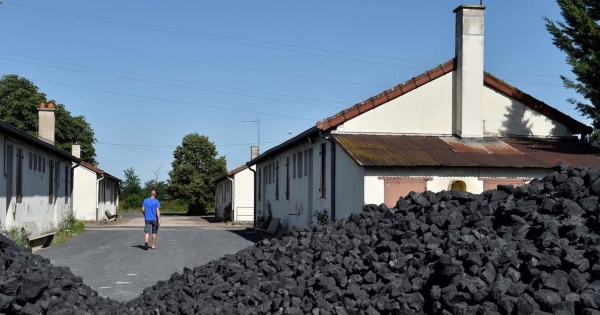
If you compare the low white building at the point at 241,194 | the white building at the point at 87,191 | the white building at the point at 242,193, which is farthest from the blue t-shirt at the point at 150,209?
the low white building at the point at 241,194

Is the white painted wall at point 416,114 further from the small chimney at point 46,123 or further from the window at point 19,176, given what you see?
the small chimney at point 46,123

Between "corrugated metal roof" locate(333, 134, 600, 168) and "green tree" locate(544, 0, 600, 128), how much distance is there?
1674mm

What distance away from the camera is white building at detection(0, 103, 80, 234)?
19.2 metres

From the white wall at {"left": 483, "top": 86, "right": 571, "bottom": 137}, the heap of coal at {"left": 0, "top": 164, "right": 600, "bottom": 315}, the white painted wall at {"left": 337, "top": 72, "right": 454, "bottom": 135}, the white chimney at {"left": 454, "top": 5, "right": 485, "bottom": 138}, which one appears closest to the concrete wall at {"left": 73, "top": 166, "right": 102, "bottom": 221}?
the white painted wall at {"left": 337, "top": 72, "right": 454, "bottom": 135}

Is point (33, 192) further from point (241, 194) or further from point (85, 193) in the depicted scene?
point (241, 194)

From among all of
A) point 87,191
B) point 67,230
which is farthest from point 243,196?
point 67,230

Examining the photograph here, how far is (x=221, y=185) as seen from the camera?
56781mm

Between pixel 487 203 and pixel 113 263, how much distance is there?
11118 millimetres

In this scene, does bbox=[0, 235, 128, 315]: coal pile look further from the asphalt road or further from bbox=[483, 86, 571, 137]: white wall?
bbox=[483, 86, 571, 137]: white wall

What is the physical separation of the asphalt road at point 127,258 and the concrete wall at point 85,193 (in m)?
16.9

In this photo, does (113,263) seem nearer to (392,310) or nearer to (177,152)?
(392,310)

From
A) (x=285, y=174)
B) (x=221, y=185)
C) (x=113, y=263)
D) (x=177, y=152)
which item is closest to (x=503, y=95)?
(x=285, y=174)

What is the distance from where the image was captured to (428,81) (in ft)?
68.5

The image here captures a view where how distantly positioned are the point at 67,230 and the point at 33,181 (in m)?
6.84
